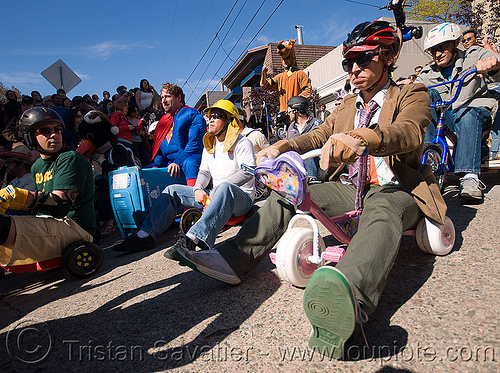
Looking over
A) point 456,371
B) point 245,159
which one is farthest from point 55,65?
point 456,371

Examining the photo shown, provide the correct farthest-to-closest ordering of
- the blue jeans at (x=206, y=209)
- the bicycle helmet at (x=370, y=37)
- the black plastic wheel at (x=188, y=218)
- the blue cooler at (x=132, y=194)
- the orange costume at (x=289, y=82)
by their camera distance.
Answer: the orange costume at (x=289, y=82) < the blue cooler at (x=132, y=194) < the black plastic wheel at (x=188, y=218) < the blue jeans at (x=206, y=209) < the bicycle helmet at (x=370, y=37)

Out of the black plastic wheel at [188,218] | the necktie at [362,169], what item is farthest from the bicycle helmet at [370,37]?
the black plastic wheel at [188,218]

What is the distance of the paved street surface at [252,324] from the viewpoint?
140 cm

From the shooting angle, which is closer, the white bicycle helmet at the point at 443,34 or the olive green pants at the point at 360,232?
the olive green pants at the point at 360,232

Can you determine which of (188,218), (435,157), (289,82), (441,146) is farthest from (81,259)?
(289,82)

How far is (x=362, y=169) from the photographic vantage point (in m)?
2.05

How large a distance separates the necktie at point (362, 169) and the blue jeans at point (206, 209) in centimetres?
103

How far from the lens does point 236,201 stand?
2.93m

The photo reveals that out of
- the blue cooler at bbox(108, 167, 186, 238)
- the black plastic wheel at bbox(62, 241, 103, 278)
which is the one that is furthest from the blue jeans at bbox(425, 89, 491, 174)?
the black plastic wheel at bbox(62, 241, 103, 278)

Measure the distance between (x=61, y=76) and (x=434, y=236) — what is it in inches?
321

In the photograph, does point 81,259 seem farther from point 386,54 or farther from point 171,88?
point 386,54

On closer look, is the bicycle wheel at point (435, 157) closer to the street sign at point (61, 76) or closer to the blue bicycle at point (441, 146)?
the blue bicycle at point (441, 146)

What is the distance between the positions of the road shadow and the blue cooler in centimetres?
184

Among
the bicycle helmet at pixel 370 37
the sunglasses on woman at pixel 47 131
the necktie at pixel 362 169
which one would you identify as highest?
the bicycle helmet at pixel 370 37
